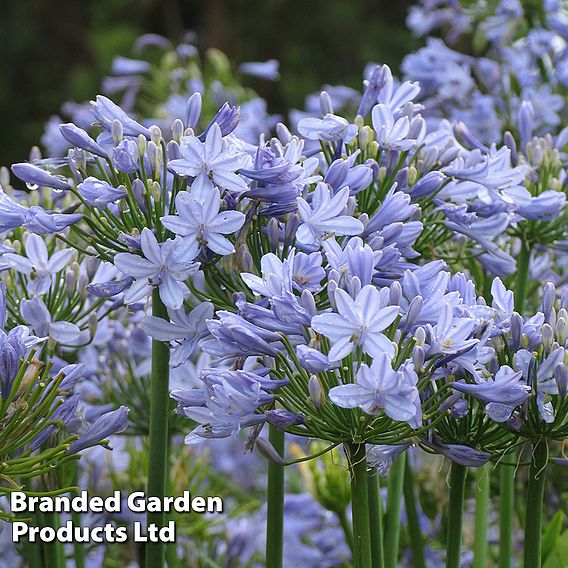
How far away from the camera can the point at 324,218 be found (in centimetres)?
146

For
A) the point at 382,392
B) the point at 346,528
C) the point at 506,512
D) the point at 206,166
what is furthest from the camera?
the point at 346,528

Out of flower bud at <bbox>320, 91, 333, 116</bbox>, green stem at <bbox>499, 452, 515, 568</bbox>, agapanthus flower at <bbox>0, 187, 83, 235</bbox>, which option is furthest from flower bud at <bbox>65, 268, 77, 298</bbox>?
green stem at <bbox>499, 452, 515, 568</bbox>

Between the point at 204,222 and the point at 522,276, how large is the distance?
84 centimetres

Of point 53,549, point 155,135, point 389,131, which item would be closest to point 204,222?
point 155,135

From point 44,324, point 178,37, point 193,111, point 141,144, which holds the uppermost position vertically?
point 178,37

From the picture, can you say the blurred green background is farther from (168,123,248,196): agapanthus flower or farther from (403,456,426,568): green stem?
(168,123,248,196): agapanthus flower

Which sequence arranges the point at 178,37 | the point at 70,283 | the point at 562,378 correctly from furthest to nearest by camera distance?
the point at 178,37 < the point at 70,283 < the point at 562,378

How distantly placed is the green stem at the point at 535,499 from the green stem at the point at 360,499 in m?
0.24

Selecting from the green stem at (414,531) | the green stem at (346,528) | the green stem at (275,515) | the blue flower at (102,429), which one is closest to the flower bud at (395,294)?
the green stem at (275,515)

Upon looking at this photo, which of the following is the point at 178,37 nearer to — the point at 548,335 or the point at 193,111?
the point at 193,111

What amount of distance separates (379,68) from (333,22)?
24.1ft

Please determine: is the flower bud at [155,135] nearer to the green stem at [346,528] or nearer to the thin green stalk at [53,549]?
the thin green stalk at [53,549]

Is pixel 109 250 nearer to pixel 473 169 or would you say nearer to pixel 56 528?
pixel 56 528

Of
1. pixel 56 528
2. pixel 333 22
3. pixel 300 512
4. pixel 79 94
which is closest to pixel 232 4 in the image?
A: pixel 333 22
